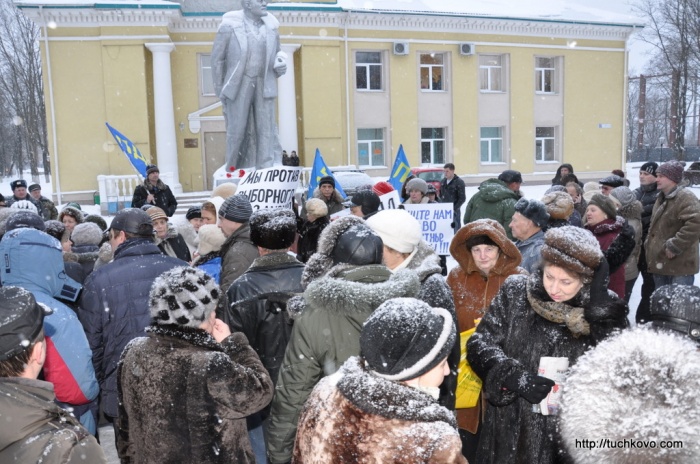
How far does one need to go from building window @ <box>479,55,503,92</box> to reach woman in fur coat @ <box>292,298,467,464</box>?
94.0 ft

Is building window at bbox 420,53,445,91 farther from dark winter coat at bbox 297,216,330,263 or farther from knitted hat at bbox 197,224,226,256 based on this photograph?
knitted hat at bbox 197,224,226,256

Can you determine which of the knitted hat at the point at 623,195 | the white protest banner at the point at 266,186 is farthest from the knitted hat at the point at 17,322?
→ the knitted hat at the point at 623,195

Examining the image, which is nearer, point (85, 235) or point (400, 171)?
point (85, 235)

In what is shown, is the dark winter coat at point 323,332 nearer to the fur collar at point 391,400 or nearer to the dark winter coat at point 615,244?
the fur collar at point 391,400

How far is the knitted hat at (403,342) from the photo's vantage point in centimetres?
183

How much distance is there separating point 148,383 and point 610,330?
202cm

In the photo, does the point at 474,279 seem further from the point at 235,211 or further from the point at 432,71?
the point at 432,71

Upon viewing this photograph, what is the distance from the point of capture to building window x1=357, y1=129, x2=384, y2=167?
90.3ft

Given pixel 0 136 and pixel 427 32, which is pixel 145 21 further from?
pixel 0 136

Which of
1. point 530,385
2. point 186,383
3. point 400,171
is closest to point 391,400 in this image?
point 186,383

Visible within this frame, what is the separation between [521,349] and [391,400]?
1457 millimetres

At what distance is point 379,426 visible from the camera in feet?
5.84

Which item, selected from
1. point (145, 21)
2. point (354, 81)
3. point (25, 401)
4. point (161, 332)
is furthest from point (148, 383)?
point (354, 81)

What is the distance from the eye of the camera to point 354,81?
86.6 ft
